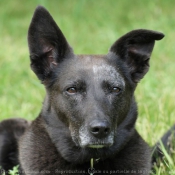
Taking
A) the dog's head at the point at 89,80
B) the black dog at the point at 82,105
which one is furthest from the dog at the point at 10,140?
the dog's head at the point at 89,80

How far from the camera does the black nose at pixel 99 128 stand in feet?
13.5

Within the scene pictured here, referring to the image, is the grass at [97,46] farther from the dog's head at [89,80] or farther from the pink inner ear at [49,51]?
the pink inner ear at [49,51]

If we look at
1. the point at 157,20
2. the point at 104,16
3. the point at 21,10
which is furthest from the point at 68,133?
the point at 21,10

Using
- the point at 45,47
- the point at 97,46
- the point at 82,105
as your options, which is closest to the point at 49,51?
the point at 45,47

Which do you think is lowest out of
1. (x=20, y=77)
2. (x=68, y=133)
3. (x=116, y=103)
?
(x=20, y=77)

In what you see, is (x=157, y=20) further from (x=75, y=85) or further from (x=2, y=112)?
(x=75, y=85)

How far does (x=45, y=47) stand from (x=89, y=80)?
2.13 ft

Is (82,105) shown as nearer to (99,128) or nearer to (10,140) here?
(99,128)

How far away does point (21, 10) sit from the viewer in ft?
46.7

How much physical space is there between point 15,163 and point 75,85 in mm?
1295

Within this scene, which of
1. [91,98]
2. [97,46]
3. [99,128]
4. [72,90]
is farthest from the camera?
[97,46]

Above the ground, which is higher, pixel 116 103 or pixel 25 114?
pixel 116 103

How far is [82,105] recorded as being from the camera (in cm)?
436

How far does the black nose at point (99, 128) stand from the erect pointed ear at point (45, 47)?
2.77ft
